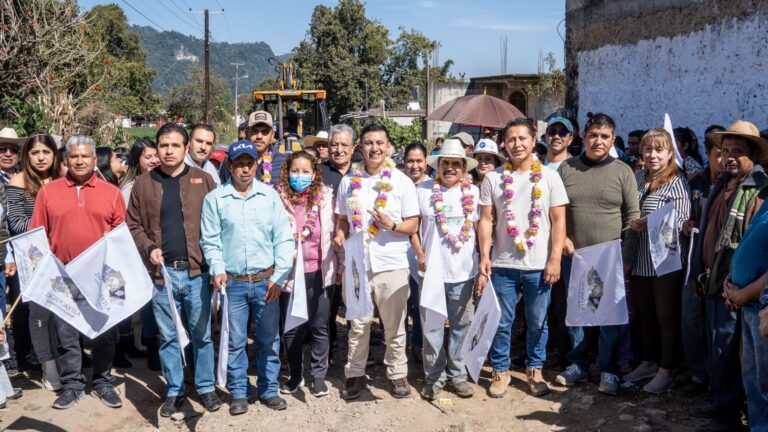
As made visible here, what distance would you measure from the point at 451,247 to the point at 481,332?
0.69m

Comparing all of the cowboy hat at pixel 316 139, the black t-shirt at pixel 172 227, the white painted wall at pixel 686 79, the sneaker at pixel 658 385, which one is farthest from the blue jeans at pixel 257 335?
the white painted wall at pixel 686 79

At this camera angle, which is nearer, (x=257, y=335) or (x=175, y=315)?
(x=175, y=315)

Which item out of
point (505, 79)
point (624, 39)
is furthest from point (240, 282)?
point (505, 79)

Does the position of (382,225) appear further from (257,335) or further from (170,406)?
(170,406)

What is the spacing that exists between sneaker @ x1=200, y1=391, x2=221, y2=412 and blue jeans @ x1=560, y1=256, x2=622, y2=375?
9.52 ft

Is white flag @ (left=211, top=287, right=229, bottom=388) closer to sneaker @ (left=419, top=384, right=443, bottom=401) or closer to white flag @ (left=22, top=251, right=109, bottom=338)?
white flag @ (left=22, top=251, right=109, bottom=338)

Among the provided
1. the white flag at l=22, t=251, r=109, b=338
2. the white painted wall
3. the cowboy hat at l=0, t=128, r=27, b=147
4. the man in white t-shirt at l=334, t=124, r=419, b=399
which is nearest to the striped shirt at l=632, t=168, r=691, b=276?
the man in white t-shirt at l=334, t=124, r=419, b=399

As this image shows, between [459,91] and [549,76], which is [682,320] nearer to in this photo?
[549,76]

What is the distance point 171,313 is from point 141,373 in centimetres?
134

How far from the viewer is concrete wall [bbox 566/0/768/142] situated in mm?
6461

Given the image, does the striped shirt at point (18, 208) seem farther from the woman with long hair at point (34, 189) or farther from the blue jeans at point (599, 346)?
the blue jeans at point (599, 346)

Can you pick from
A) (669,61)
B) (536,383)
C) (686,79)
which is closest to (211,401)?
(536,383)

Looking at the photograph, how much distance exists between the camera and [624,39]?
882cm

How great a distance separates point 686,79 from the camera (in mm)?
7473
